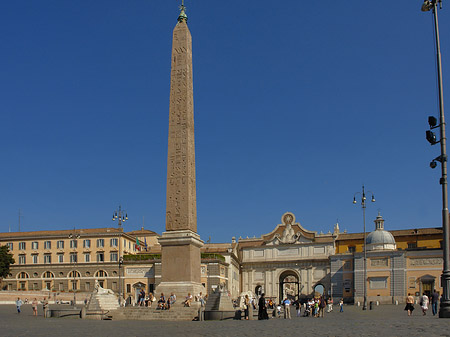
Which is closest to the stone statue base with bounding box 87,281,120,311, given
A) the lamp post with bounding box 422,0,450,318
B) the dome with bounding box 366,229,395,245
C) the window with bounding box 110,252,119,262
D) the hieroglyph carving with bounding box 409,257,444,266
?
the lamp post with bounding box 422,0,450,318

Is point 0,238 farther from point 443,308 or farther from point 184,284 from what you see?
point 443,308

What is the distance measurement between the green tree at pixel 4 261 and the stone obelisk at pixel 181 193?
3893 centimetres

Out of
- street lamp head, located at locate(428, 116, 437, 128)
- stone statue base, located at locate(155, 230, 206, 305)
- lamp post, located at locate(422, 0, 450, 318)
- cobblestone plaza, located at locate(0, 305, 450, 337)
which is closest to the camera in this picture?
cobblestone plaza, located at locate(0, 305, 450, 337)

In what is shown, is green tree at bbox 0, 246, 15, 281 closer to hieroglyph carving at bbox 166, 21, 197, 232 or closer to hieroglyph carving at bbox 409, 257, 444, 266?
hieroglyph carving at bbox 166, 21, 197, 232

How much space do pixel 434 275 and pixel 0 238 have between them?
151 ft

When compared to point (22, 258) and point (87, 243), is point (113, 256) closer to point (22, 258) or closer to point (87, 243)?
point (87, 243)

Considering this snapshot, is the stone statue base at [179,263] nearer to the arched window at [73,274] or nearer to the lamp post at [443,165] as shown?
the lamp post at [443,165]

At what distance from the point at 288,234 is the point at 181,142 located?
137ft

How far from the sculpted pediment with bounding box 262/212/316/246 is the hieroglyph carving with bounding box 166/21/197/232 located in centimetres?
4009

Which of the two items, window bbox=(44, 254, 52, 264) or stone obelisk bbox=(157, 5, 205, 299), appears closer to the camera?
stone obelisk bbox=(157, 5, 205, 299)

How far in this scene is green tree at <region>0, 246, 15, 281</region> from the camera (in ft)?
189

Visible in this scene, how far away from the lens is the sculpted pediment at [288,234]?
6353 cm

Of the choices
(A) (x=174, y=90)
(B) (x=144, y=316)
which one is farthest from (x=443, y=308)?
(A) (x=174, y=90)

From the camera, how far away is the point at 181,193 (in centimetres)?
2422
